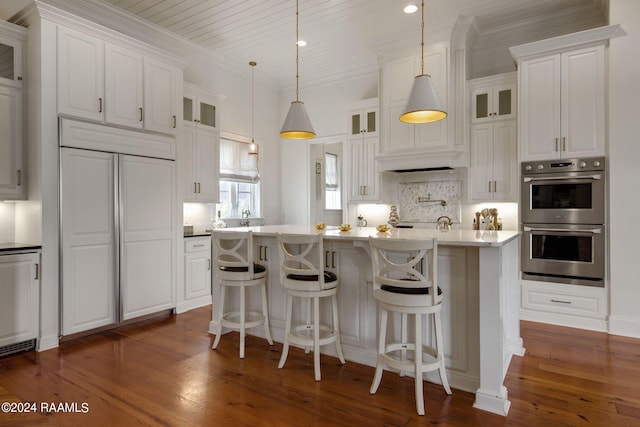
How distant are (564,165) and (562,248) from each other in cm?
85

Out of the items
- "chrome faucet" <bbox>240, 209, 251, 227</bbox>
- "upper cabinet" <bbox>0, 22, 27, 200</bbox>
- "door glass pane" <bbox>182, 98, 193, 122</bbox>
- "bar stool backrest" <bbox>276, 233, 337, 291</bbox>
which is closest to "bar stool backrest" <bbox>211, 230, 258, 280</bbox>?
"bar stool backrest" <bbox>276, 233, 337, 291</bbox>

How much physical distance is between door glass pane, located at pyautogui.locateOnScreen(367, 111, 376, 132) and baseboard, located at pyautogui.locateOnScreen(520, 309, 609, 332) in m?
3.07

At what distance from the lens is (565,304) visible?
383 cm

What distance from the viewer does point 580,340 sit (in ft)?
11.2

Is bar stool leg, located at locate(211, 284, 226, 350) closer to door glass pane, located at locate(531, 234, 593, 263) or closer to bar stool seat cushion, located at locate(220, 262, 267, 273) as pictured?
bar stool seat cushion, located at locate(220, 262, 267, 273)

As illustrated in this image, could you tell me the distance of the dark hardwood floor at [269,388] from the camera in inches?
84.2

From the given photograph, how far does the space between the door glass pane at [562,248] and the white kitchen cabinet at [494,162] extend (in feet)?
2.17

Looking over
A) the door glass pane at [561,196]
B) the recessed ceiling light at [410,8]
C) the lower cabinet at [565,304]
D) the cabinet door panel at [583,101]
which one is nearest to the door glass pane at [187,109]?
the recessed ceiling light at [410,8]

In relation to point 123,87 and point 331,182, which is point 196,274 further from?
point 331,182

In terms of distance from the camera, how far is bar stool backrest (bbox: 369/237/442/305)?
7.16ft

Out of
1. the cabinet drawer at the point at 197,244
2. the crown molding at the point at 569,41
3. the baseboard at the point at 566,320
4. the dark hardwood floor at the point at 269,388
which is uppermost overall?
the crown molding at the point at 569,41

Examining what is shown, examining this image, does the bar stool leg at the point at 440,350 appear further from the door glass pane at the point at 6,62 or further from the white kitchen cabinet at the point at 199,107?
the door glass pane at the point at 6,62

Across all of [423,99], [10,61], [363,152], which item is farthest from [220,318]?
[363,152]

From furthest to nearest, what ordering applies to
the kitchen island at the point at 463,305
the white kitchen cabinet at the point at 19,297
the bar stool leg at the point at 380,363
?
1. the white kitchen cabinet at the point at 19,297
2. the bar stool leg at the point at 380,363
3. the kitchen island at the point at 463,305
